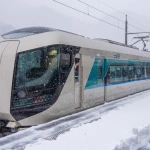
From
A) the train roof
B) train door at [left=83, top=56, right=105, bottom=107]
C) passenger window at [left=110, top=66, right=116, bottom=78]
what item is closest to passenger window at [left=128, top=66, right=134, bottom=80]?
passenger window at [left=110, top=66, right=116, bottom=78]

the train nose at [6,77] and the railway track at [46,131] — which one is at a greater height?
the train nose at [6,77]

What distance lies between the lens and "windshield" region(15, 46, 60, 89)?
6551mm

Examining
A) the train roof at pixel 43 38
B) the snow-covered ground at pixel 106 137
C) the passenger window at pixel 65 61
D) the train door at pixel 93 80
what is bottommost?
the snow-covered ground at pixel 106 137

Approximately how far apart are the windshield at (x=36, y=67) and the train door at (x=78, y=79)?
3.69ft

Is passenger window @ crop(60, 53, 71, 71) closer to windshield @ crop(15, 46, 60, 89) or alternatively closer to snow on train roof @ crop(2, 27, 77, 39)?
windshield @ crop(15, 46, 60, 89)

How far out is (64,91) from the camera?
715cm

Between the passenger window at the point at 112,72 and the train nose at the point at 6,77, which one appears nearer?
the train nose at the point at 6,77

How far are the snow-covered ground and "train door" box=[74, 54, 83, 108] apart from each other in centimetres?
142

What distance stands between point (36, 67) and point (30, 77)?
30 cm

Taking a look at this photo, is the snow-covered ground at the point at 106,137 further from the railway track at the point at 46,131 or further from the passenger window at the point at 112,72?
the passenger window at the point at 112,72

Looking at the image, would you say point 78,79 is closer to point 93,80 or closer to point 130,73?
point 93,80

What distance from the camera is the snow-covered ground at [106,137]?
450 cm

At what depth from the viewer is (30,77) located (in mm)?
6582

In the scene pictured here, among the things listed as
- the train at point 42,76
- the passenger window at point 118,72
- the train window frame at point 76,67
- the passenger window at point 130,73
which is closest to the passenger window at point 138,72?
the passenger window at point 130,73
